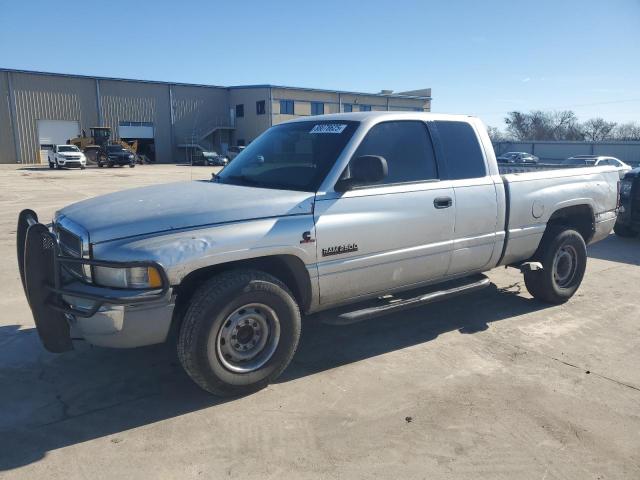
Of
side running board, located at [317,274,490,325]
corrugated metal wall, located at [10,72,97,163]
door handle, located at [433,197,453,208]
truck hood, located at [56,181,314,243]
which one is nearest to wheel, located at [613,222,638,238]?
side running board, located at [317,274,490,325]

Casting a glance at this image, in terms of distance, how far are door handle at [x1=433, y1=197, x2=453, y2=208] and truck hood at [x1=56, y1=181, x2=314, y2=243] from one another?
1.23 metres

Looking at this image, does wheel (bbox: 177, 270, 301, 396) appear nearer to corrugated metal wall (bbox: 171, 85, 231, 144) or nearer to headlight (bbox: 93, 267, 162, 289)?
headlight (bbox: 93, 267, 162, 289)

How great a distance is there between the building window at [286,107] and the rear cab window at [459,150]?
Answer: 182ft

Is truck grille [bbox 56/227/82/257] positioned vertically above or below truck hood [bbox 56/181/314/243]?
below

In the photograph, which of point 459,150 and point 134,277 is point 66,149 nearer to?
point 459,150

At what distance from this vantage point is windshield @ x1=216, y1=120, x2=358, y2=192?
4031 mm

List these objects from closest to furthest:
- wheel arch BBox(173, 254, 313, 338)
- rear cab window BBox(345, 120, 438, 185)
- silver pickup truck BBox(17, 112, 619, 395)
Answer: silver pickup truck BBox(17, 112, 619, 395) < wheel arch BBox(173, 254, 313, 338) < rear cab window BBox(345, 120, 438, 185)

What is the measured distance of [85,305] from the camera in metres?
3.17

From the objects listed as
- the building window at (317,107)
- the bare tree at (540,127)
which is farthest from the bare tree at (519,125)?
the building window at (317,107)

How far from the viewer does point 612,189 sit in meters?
6.10

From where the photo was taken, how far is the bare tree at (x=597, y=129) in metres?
72.0

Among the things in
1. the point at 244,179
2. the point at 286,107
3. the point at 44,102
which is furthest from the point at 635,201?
the point at 44,102

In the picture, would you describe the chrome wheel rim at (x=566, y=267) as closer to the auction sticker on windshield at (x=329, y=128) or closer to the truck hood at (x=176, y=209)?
the auction sticker on windshield at (x=329, y=128)

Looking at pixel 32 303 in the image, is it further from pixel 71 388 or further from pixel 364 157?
pixel 364 157
